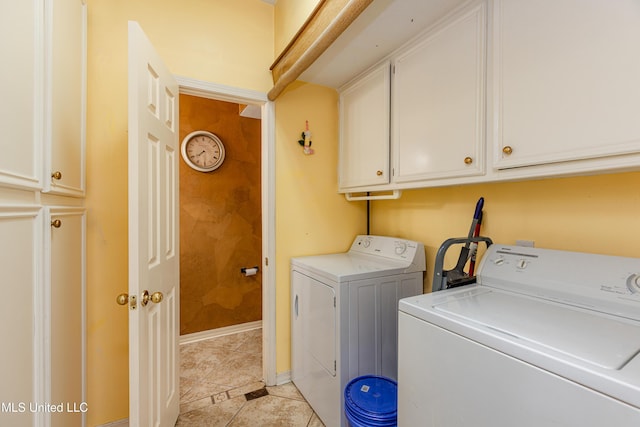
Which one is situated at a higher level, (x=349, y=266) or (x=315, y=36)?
(x=315, y=36)

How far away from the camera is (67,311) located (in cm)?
132

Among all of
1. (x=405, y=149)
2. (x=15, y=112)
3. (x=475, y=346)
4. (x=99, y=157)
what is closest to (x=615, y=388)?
(x=475, y=346)

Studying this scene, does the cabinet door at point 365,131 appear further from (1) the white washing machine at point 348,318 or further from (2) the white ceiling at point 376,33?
(1) the white washing machine at point 348,318

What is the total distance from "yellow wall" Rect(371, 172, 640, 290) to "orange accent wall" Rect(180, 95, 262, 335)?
1.95 meters

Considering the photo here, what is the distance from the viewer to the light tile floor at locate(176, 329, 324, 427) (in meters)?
1.73

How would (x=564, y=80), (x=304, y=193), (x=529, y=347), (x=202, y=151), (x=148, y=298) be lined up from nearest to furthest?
1. (x=529, y=347)
2. (x=564, y=80)
3. (x=148, y=298)
4. (x=304, y=193)
5. (x=202, y=151)

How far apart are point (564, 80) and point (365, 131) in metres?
1.14

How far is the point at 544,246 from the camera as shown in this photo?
1.26 m

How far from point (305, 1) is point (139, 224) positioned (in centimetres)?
159

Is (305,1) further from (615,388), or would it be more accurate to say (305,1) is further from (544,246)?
(615,388)

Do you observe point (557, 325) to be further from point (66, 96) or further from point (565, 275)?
point (66, 96)

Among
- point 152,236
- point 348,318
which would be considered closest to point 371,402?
point 348,318

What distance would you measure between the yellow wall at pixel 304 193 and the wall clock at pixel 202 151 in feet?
3.68

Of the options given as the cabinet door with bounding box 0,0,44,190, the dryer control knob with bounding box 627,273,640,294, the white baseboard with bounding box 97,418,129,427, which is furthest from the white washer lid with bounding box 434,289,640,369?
the white baseboard with bounding box 97,418,129,427
